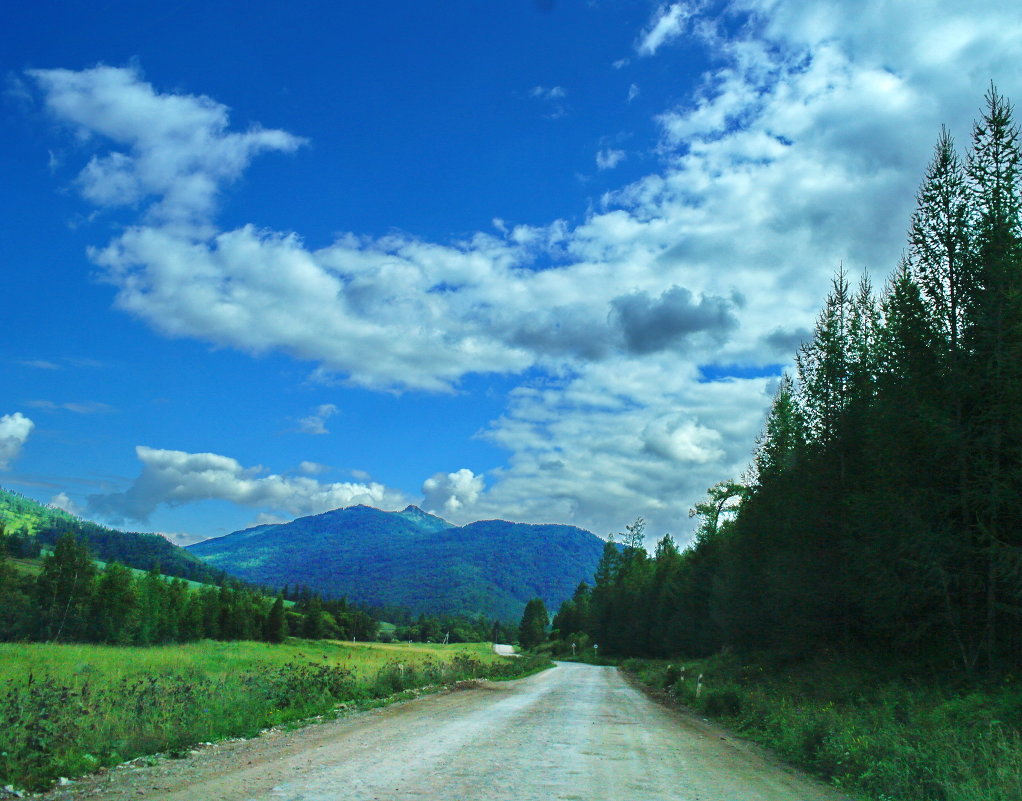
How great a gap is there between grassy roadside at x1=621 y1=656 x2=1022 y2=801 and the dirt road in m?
0.84

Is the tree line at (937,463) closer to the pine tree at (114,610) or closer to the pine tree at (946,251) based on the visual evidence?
the pine tree at (946,251)

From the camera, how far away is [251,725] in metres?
13.1

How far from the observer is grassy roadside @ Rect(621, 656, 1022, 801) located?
8781mm

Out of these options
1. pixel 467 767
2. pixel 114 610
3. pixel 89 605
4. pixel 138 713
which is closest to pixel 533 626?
pixel 114 610

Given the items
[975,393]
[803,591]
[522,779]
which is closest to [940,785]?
[522,779]

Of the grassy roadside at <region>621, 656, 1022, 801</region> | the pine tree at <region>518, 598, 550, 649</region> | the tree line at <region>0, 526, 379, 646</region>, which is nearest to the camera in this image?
the grassy roadside at <region>621, 656, 1022, 801</region>

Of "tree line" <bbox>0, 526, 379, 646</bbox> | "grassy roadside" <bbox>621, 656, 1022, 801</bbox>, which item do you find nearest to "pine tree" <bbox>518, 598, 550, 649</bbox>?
"tree line" <bbox>0, 526, 379, 646</bbox>

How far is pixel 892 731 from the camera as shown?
11.5 meters

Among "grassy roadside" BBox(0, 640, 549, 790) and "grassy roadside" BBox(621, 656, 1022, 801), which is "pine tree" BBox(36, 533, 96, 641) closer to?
"grassy roadside" BBox(0, 640, 549, 790)

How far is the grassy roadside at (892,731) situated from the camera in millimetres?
8781

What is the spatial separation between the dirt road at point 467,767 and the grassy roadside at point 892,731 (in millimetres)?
841

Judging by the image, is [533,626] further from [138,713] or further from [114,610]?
[138,713]

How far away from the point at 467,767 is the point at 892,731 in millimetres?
7407

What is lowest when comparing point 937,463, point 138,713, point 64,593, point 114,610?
point 114,610
